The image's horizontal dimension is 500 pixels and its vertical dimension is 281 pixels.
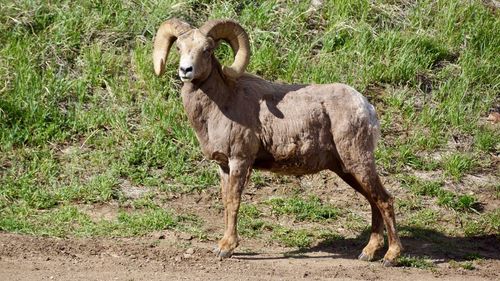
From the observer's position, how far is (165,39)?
10.4 m

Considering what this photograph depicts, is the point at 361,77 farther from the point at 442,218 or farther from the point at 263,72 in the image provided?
the point at 442,218

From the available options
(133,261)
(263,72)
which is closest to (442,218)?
(263,72)

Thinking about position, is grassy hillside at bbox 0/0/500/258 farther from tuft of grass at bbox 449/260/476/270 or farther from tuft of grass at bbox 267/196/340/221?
tuft of grass at bbox 449/260/476/270

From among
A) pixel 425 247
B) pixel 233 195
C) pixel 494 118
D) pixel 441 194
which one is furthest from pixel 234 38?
pixel 494 118

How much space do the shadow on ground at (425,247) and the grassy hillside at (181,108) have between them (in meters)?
0.21

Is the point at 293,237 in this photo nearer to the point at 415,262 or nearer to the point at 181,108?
the point at 415,262

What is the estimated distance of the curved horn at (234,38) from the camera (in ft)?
33.3

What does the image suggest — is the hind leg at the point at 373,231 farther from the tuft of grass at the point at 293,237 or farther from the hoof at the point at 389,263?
the tuft of grass at the point at 293,237

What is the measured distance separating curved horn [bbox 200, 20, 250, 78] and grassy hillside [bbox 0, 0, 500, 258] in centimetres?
199

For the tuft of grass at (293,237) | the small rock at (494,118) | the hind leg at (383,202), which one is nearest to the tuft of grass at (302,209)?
the tuft of grass at (293,237)

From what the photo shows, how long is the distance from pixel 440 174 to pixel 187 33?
457 centimetres

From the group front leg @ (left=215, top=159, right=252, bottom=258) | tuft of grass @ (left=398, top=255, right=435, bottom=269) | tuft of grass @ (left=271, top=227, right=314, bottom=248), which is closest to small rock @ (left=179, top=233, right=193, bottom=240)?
front leg @ (left=215, top=159, right=252, bottom=258)

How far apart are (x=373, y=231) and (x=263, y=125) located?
1.69 m

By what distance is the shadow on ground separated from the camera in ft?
34.9
